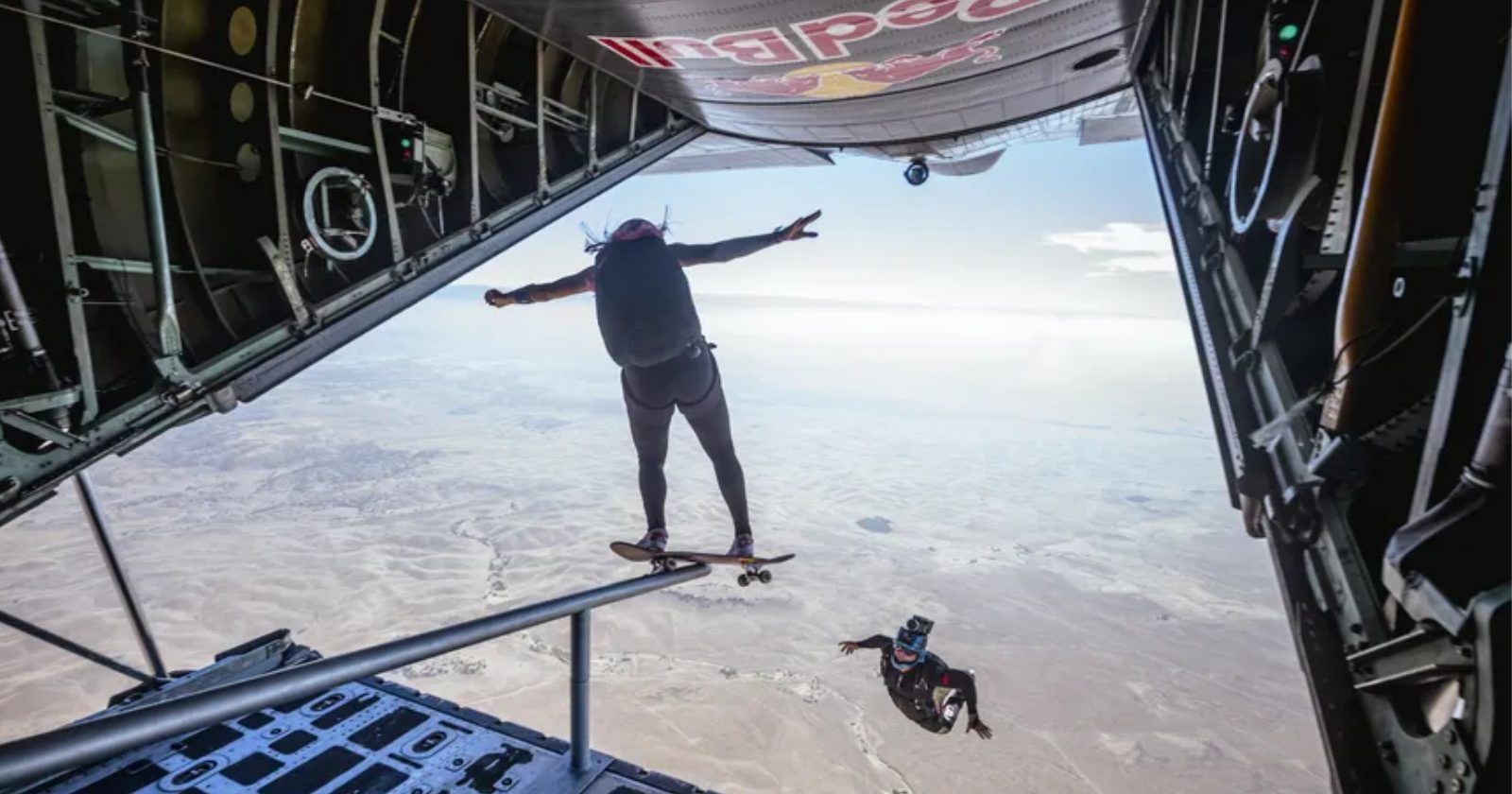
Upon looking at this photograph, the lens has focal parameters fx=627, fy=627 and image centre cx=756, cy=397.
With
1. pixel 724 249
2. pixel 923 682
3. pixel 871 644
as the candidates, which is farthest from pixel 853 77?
pixel 923 682

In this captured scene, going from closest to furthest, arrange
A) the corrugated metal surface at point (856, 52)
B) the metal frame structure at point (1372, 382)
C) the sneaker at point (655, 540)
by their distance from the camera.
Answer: the metal frame structure at point (1372, 382)
the corrugated metal surface at point (856, 52)
the sneaker at point (655, 540)

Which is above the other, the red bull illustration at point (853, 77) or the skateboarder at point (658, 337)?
the red bull illustration at point (853, 77)

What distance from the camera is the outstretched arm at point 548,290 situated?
17.4ft

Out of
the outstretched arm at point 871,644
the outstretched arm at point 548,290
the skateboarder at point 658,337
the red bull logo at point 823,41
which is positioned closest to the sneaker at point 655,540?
the skateboarder at point 658,337

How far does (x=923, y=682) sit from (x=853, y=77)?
7.51 m

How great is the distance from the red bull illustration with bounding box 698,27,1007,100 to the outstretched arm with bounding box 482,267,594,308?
6.57 feet

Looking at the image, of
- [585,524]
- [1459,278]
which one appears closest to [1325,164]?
[1459,278]

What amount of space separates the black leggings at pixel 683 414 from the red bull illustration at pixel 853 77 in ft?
7.38

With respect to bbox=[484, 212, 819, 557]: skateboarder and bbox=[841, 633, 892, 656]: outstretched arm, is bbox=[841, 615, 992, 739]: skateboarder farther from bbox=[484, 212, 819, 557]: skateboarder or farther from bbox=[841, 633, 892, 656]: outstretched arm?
bbox=[484, 212, 819, 557]: skateboarder

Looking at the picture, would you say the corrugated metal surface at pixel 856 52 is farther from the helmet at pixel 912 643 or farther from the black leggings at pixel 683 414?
the helmet at pixel 912 643

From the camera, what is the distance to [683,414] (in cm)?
521

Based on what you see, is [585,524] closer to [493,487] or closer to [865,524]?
[493,487]

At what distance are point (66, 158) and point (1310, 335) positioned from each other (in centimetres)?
634

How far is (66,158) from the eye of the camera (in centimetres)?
365
